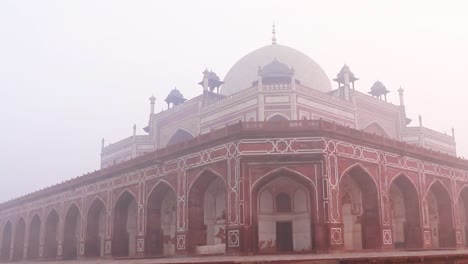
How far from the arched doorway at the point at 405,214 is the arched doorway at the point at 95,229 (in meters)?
16.7

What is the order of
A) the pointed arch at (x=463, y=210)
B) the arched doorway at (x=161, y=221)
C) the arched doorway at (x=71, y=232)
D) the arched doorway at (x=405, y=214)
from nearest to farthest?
the arched doorway at (x=405, y=214) → the arched doorway at (x=161, y=221) → the pointed arch at (x=463, y=210) → the arched doorway at (x=71, y=232)

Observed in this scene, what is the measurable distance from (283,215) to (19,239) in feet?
86.5

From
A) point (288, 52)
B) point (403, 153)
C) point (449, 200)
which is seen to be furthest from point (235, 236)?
point (288, 52)

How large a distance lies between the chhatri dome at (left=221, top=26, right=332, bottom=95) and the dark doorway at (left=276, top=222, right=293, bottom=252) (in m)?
14.7

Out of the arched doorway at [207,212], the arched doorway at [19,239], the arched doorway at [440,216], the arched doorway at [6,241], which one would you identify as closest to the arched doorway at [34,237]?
the arched doorway at [19,239]

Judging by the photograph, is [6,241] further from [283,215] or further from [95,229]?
[283,215]

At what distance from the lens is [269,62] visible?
117ft

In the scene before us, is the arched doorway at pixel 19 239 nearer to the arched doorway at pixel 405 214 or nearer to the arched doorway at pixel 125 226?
the arched doorway at pixel 125 226

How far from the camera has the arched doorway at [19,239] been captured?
39647mm

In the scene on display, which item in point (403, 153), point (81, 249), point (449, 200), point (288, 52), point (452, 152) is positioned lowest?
point (81, 249)

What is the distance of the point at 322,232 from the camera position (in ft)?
67.2

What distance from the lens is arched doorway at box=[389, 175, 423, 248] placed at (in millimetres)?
25203

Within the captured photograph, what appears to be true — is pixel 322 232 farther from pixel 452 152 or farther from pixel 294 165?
pixel 452 152

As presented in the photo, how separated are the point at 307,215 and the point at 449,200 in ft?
33.9
